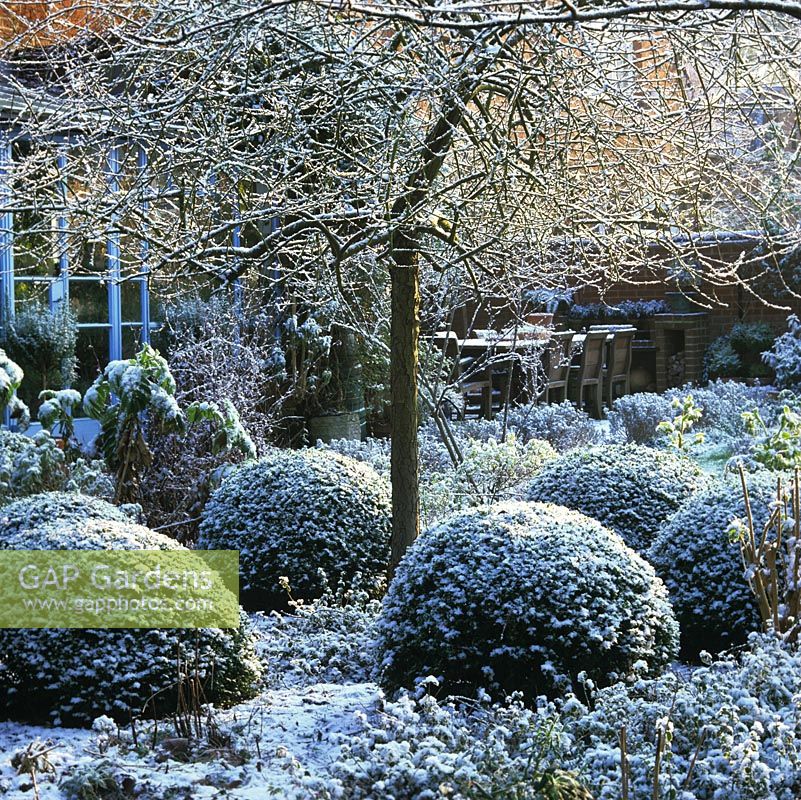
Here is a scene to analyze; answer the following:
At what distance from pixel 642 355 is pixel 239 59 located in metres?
12.2

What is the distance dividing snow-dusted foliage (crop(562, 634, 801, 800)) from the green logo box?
1377 millimetres

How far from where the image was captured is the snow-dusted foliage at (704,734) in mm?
2645

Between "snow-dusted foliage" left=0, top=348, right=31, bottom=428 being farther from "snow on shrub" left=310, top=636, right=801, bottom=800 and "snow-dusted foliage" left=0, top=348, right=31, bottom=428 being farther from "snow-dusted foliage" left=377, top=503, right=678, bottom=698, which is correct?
"snow on shrub" left=310, top=636, right=801, bottom=800

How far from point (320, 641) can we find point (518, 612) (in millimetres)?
1370

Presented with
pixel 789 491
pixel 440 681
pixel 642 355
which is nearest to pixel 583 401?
pixel 642 355

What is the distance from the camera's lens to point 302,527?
5.61m

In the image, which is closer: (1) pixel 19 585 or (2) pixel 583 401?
(1) pixel 19 585

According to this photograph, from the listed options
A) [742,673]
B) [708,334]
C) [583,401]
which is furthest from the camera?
[708,334]

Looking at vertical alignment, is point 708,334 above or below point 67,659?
above

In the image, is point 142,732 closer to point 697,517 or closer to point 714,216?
point 697,517

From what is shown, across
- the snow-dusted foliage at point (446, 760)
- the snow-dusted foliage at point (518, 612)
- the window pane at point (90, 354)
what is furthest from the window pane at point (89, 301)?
the snow-dusted foliage at point (446, 760)

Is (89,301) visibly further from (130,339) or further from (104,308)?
(130,339)

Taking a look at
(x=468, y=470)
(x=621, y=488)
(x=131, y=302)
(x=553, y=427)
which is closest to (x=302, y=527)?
(x=621, y=488)

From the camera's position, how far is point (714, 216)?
6191 millimetres
